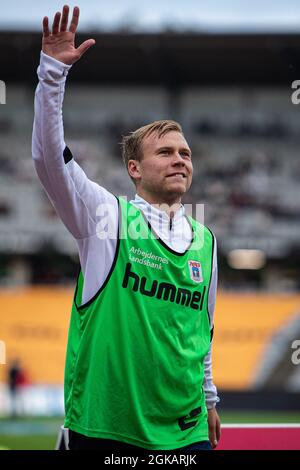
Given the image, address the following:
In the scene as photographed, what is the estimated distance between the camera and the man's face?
3.52m

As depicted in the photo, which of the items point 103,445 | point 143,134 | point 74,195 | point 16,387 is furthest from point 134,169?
point 16,387

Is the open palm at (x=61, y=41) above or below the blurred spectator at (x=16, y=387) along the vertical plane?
above

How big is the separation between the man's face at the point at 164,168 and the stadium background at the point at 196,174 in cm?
1731

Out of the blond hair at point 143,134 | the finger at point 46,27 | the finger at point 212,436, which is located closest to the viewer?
the finger at point 46,27

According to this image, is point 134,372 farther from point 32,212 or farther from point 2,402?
point 32,212

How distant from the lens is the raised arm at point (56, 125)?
3.12 meters

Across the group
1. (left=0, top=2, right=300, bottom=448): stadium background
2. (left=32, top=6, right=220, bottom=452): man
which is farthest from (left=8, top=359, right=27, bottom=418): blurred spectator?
(left=32, top=6, right=220, bottom=452): man

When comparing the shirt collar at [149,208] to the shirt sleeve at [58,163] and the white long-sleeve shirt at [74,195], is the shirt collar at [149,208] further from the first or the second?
the shirt sleeve at [58,163]

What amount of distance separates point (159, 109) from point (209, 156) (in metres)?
2.63

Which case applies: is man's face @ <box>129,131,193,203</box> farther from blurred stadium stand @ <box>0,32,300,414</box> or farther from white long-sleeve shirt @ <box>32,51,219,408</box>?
blurred stadium stand @ <box>0,32,300,414</box>

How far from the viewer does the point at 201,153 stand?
30172mm

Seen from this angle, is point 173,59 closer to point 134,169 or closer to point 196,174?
point 196,174

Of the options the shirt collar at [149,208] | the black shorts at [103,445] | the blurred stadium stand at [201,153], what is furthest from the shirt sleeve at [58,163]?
the blurred stadium stand at [201,153]

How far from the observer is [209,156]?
29969 millimetres
